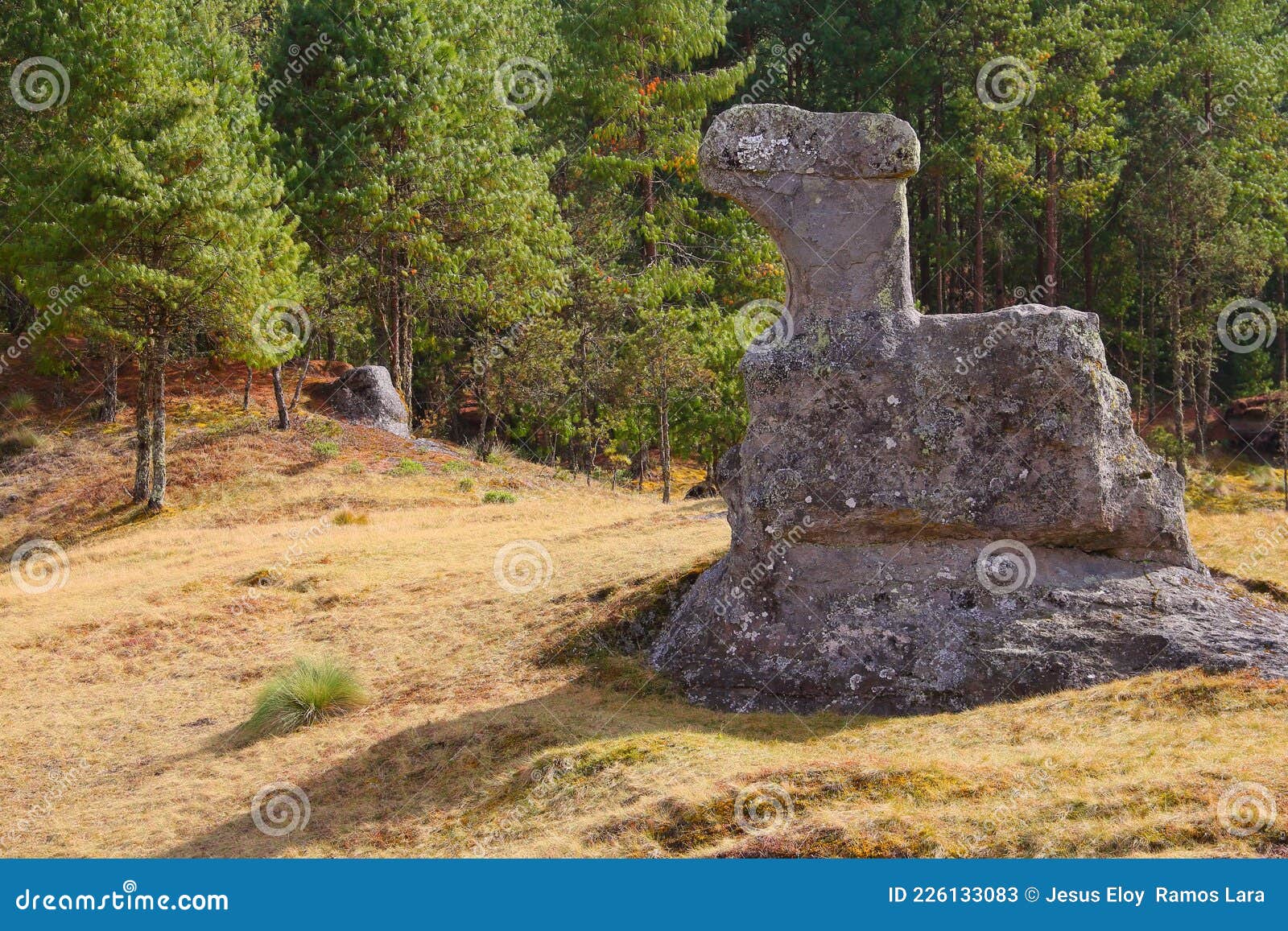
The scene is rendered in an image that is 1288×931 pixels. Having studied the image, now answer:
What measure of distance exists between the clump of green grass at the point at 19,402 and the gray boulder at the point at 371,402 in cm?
750

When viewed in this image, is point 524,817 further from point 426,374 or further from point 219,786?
point 426,374

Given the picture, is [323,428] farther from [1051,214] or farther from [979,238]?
[1051,214]

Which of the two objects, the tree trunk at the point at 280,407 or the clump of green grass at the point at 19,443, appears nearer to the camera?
the tree trunk at the point at 280,407

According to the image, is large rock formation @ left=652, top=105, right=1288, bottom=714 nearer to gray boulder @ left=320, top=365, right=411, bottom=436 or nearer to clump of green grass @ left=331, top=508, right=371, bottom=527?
clump of green grass @ left=331, top=508, right=371, bottom=527

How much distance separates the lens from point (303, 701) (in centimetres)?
1179

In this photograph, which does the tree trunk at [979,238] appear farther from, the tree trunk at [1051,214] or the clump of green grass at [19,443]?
the clump of green grass at [19,443]

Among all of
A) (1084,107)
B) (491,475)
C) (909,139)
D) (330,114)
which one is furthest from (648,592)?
(1084,107)

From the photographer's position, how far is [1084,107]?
107 feet

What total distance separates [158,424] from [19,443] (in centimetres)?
772

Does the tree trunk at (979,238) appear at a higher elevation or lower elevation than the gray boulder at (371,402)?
higher

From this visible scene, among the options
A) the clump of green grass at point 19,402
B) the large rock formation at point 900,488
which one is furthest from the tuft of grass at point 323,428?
the large rock formation at point 900,488

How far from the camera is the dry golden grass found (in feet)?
24.8

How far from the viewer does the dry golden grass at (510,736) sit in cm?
757

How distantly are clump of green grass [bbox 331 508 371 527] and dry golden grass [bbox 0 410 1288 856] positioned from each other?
1427 millimetres
